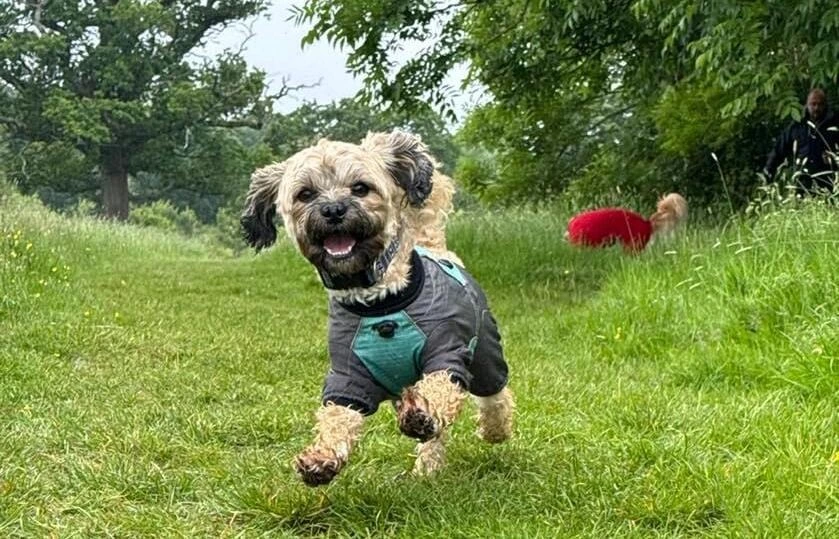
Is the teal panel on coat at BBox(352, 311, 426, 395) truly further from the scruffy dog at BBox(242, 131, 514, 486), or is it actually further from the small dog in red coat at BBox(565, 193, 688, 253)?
the small dog in red coat at BBox(565, 193, 688, 253)

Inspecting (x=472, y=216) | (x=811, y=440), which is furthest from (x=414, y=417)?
(x=472, y=216)

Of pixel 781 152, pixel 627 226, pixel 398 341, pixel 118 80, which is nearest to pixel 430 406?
pixel 398 341

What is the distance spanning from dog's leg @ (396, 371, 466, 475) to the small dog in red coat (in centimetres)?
775

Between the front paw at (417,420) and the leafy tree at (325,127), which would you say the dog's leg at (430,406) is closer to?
the front paw at (417,420)

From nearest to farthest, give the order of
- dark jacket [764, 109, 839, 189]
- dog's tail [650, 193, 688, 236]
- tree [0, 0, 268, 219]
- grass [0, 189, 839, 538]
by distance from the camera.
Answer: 1. grass [0, 189, 839, 538]
2. dark jacket [764, 109, 839, 189]
3. dog's tail [650, 193, 688, 236]
4. tree [0, 0, 268, 219]

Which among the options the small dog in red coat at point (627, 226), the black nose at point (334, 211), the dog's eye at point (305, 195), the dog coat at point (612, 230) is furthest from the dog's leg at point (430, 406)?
the dog coat at point (612, 230)

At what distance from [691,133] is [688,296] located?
239 inches

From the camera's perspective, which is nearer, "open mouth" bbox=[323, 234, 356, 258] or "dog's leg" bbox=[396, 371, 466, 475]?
"dog's leg" bbox=[396, 371, 466, 475]

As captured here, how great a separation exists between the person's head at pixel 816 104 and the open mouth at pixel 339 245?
816 cm

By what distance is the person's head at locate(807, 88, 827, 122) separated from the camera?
10.4 m

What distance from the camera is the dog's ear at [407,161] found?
12.5 feet

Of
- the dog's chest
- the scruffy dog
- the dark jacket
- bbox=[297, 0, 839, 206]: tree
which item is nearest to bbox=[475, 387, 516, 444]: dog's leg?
the scruffy dog

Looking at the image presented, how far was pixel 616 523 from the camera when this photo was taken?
3365 mm

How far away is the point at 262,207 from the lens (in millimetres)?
3906
